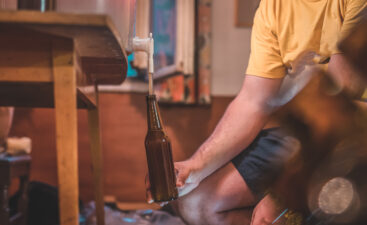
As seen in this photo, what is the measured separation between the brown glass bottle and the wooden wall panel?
A: 4.75ft

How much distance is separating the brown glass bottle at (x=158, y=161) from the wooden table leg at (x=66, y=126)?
0.19 meters

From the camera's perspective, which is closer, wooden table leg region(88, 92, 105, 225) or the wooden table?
the wooden table

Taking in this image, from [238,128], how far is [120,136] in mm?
1322

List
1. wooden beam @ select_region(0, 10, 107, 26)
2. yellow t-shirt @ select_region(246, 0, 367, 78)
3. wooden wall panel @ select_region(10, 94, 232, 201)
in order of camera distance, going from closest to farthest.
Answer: wooden beam @ select_region(0, 10, 107, 26) < yellow t-shirt @ select_region(246, 0, 367, 78) < wooden wall panel @ select_region(10, 94, 232, 201)

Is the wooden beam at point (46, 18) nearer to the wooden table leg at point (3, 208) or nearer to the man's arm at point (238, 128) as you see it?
the man's arm at point (238, 128)

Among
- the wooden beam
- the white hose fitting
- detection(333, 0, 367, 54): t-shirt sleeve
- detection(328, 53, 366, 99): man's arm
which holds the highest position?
detection(333, 0, 367, 54): t-shirt sleeve

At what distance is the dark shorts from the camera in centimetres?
90

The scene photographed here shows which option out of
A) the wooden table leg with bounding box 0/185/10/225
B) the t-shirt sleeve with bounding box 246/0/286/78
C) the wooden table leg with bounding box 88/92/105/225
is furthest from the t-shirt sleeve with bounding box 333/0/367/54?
the wooden table leg with bounding box 0/185/10/225

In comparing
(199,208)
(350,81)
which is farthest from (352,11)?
(199,208)

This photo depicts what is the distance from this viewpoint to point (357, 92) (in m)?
0.57

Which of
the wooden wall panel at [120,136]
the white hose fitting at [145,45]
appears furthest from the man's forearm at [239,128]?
the wooden wall panel at [120,136]

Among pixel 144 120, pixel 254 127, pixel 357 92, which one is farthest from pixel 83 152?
pixel 357 92

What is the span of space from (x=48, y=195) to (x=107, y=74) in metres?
0.99

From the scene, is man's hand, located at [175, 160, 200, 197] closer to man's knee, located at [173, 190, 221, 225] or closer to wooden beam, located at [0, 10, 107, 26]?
man's knee, located at [173, 190, 221, 225]
